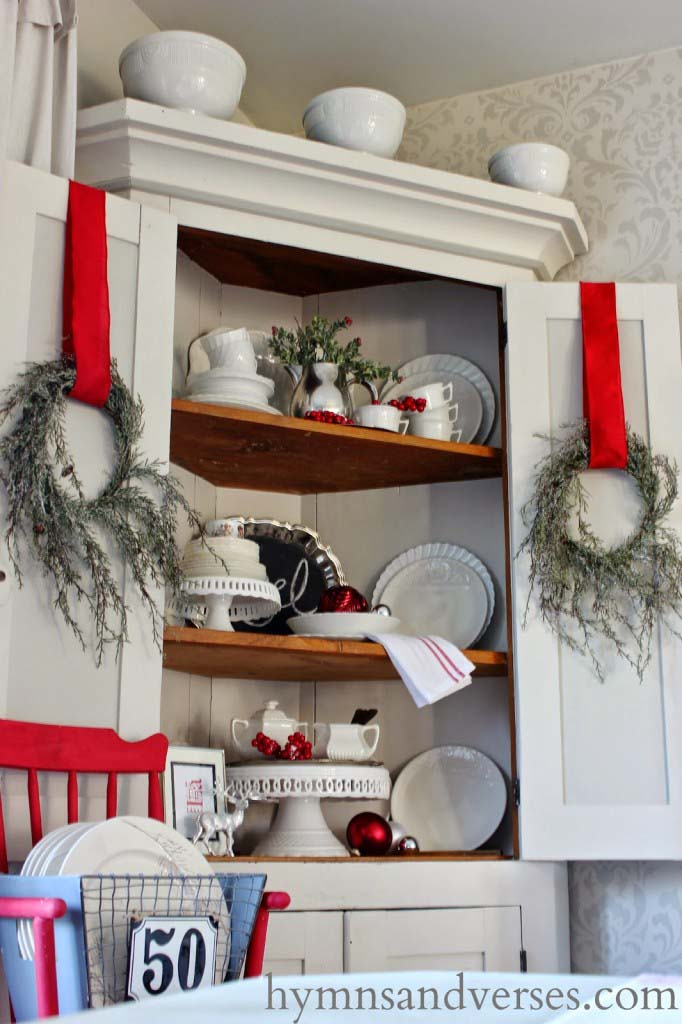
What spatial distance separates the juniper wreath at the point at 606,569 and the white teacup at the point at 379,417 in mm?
354

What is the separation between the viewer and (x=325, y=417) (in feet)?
7.81

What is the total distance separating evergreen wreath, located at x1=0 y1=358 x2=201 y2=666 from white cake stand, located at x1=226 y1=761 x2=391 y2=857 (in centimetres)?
44

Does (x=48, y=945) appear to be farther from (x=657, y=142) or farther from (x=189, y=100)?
(x=657, y=142)

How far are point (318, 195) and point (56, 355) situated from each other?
0.70m

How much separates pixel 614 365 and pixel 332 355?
607mm

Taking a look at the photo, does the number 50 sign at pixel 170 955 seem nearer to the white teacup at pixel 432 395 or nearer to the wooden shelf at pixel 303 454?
the wooden shelf at pixel 303 454

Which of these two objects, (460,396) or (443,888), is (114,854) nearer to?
(443,888)

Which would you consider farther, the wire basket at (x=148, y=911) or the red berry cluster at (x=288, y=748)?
the red berry cluster at (x=288, y=748)

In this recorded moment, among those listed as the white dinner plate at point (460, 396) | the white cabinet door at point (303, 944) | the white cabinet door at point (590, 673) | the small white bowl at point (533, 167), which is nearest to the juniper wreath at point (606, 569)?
the white cabinet door at point (590, 673)

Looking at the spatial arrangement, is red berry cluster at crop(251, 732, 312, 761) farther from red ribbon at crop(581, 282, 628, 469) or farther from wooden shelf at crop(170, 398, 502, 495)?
red ribbon at crop(581, 282, 628, 469)

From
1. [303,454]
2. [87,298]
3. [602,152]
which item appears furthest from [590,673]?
[602,152]

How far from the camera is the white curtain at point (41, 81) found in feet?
6.67

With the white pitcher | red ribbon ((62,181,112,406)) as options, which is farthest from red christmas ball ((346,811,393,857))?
red ribbon ((62,181,112,406))

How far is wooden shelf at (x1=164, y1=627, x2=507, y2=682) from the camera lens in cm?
213
